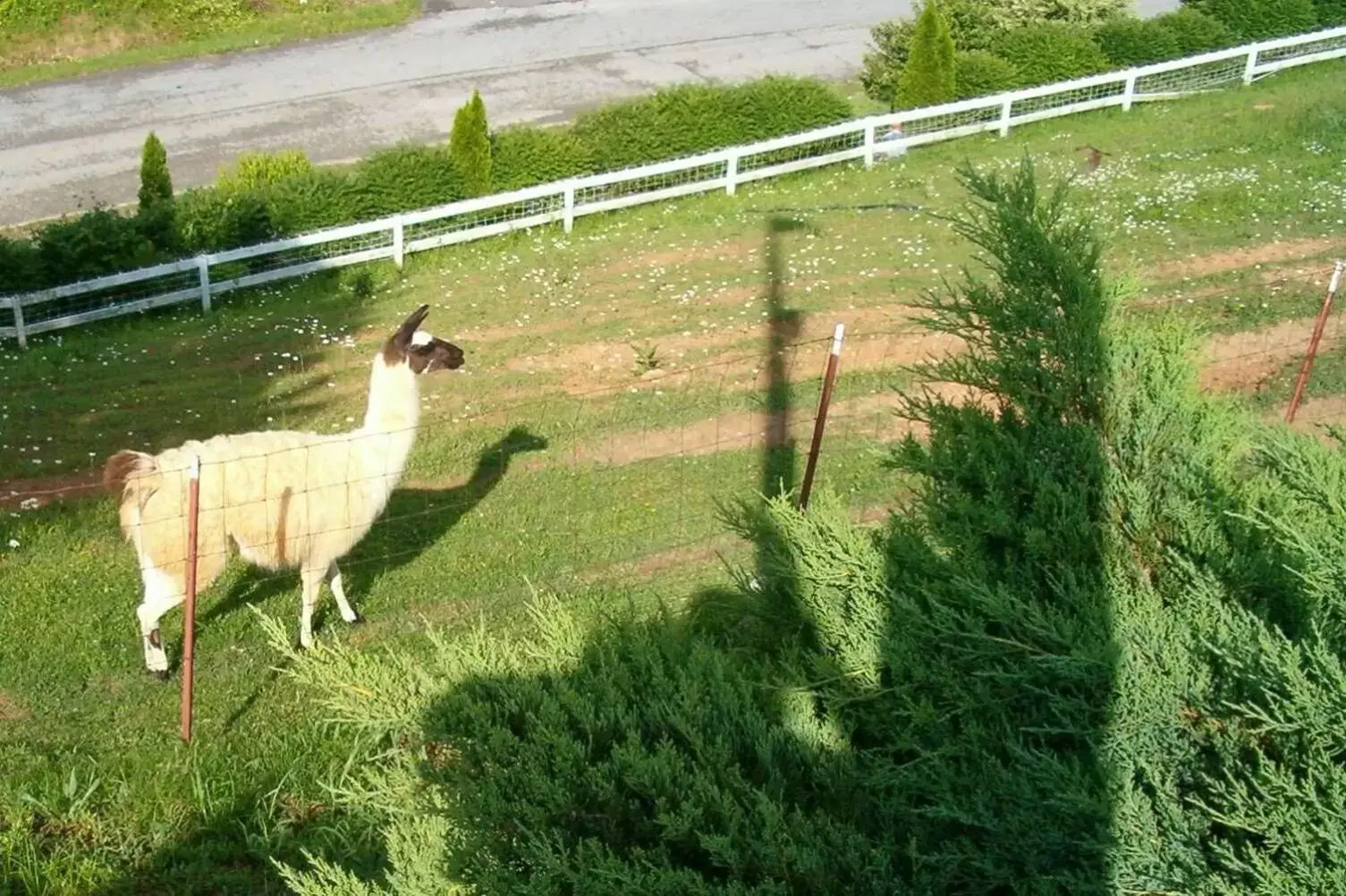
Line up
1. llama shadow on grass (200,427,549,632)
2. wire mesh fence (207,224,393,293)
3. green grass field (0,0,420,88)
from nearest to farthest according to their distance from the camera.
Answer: llama shadow on grass (200,427,549,632)
wire mesh fence (207,224,393,293)
green grass field (0,0,420,88)

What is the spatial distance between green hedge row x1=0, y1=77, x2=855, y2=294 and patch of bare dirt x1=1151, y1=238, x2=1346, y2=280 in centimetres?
663

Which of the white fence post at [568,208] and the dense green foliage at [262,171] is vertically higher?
the dense green foliage at [262,171]

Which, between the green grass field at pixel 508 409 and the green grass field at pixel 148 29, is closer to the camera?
the green grass field at pixel 508 409

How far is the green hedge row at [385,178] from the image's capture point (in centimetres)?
1680

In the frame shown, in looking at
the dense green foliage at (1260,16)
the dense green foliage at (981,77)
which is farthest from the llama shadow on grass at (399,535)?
the dense green foliage at (1260,16)

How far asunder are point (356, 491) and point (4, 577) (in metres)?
2.65

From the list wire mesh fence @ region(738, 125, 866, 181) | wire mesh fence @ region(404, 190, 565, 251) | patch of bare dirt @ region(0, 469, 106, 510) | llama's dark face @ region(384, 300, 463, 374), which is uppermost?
llama's dark face @ region(384, 300, 463, 374)

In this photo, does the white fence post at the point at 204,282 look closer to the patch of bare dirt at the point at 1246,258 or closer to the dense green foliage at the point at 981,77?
the patch of bare dirt at the point at 1246,258

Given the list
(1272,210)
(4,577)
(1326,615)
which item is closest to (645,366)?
(4,577)

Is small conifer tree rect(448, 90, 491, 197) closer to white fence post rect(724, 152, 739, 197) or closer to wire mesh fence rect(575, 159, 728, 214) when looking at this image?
wire mesh fence rect(575, 159, 728, 214)

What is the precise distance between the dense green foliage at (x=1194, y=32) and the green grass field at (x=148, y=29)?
1444 cm

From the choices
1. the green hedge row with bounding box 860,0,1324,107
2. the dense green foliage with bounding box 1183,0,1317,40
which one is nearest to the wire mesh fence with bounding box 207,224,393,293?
the green hedge row with bounding box 860,0,1324,107

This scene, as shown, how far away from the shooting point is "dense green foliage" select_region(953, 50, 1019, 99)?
2266cm

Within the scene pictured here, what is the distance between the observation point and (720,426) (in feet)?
41.9
